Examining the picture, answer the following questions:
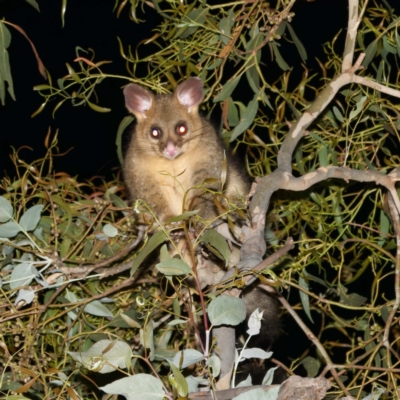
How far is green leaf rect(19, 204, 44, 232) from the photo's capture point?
9.52ft

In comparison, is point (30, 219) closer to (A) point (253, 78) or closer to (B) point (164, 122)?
(A) point (253, 78)

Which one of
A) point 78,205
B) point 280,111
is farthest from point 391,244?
point 78,205

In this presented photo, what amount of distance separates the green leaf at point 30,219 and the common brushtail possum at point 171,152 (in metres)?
0.96

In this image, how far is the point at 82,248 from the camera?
3357 millimetres

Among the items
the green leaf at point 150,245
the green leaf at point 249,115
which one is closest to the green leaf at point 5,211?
the green leaf at point 150,245

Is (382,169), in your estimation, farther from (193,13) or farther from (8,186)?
(8,186)

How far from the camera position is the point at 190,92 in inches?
149

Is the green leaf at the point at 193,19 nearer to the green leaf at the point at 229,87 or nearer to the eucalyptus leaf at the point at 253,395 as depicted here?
the green leaf at the point at 229,87

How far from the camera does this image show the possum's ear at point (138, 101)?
3959 millimetres

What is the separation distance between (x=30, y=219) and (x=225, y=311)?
3.89 ft

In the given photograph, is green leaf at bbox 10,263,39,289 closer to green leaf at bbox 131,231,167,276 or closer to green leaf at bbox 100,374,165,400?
green leaf at bbox 131,231,167,276

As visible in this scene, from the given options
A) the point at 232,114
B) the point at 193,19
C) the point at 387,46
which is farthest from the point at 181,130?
the point at 387,46

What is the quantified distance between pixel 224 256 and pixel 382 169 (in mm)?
1434

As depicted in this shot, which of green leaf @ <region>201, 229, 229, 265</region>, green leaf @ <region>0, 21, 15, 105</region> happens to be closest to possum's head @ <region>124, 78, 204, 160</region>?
green leaf @ <region>0, 21, 15, 105</region>
